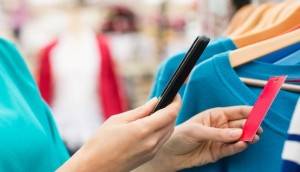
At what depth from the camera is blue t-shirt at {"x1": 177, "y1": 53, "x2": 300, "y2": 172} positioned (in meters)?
0.80

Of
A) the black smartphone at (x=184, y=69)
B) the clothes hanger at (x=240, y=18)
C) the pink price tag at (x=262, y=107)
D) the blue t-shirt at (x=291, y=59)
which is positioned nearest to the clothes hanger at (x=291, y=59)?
the blue t-shirt at (x=291, y=59)

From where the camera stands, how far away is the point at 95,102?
213 cm

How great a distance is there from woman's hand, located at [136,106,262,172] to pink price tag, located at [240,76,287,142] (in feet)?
0.05

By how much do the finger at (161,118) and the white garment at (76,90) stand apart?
4.67ft

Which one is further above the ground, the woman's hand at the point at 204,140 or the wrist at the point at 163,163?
the woman's hand at the point at 204,140

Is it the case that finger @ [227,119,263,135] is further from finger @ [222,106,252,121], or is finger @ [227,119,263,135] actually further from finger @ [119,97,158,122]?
finger @ [119,97,158,122]

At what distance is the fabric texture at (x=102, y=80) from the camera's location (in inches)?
82.8

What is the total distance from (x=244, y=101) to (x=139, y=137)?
23 cm

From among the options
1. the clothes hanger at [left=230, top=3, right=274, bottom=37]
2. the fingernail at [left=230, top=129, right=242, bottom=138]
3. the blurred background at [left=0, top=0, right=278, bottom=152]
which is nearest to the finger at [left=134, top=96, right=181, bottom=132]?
the fingernail at [left=230, top=129, right=242, bottom=138]

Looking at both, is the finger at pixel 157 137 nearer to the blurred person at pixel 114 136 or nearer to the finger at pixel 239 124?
the blurred person at pixel 114 136

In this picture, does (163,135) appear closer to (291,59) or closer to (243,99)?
(243,99)

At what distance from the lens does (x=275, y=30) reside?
950 millimetres

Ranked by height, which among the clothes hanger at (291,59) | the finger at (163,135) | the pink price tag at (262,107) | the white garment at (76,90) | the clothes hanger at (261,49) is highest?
the clothes hanger at (261,49)

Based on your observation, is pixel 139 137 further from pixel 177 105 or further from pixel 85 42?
pixel 85 42
